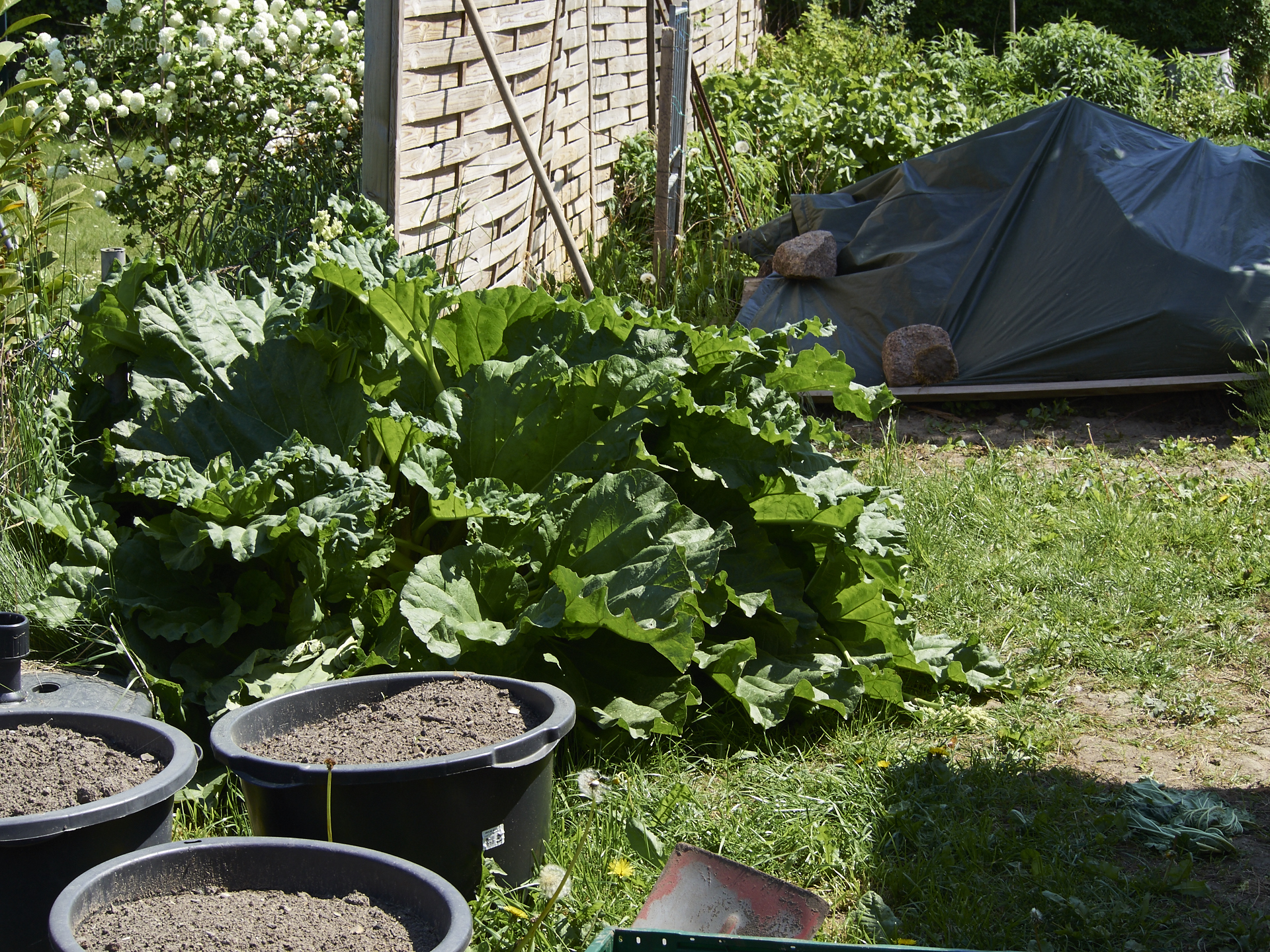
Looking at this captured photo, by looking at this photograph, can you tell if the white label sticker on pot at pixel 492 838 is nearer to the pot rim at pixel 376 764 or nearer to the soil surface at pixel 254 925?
the pot rim at pixel 376 764

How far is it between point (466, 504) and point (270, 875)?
1.10m

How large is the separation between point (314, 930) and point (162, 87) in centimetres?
458

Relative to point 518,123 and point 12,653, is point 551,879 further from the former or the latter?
point 518,123

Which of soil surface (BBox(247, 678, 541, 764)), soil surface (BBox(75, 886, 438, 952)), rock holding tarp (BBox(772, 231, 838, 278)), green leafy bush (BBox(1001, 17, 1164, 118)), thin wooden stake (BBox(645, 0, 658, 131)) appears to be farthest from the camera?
green leafy bush (BBox(1001, 17, 1164, 118))

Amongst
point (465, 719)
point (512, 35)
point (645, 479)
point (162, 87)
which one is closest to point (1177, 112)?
point (512, 35)

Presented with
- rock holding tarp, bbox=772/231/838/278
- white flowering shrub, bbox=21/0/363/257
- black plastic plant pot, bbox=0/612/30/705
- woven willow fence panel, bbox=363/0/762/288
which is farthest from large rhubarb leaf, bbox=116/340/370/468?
rock holding tarp, bbox=772/231/838/278

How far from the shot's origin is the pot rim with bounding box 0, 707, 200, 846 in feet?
5.08

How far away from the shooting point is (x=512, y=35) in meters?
5.24

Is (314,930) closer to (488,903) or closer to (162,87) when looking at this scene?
(488,903)

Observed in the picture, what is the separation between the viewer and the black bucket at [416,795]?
1.80 metres

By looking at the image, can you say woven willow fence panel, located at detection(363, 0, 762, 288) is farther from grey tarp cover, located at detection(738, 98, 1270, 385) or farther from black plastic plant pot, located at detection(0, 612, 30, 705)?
black plastic plant pot, located at detection(0, 612, 30, 705)

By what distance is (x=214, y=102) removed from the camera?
16.0 feet

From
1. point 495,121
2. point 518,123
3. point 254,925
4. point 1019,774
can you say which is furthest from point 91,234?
point 254,925

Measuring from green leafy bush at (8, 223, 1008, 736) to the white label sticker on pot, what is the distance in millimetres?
480
